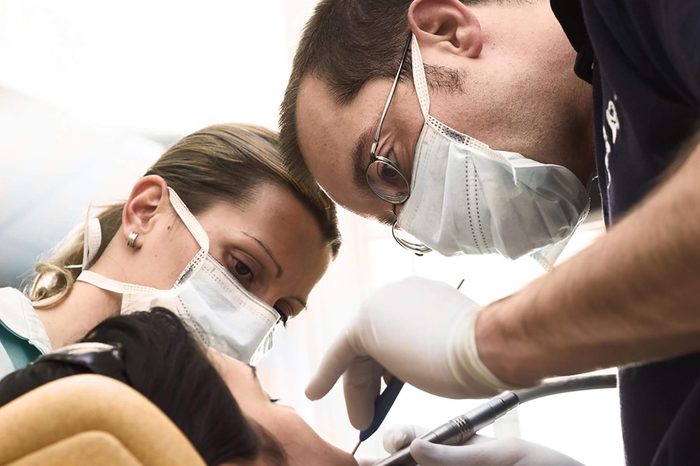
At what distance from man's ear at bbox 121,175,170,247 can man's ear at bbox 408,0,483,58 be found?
73cm

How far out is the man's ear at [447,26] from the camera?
4.73 feet

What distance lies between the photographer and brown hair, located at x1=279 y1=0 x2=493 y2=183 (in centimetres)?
149

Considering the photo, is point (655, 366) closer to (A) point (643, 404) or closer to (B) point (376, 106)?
(A) point (643, 404)

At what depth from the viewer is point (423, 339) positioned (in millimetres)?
1034

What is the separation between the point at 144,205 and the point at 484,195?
0.84 m

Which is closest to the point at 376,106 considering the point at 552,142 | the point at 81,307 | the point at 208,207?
the point at 552,142

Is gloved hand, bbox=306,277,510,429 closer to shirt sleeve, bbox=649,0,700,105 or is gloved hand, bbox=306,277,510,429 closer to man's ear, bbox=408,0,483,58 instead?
shirt sleeve, bbox=649,0,700,105

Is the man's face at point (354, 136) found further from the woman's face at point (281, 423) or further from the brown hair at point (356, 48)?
the woman's face at point (281, 423)

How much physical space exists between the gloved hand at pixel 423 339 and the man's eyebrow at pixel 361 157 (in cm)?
39

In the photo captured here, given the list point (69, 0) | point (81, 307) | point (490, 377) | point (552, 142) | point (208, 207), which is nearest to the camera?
point (490, 377)

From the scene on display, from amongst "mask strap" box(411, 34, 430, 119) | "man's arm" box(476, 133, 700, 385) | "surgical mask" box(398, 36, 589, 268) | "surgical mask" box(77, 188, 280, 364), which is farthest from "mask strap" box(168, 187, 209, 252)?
"man's arm" box(476, 133, 700, 385)

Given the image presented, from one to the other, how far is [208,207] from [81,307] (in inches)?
14.2

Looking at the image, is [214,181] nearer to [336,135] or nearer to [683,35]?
[336,135]

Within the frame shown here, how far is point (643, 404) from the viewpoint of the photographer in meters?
1.09
